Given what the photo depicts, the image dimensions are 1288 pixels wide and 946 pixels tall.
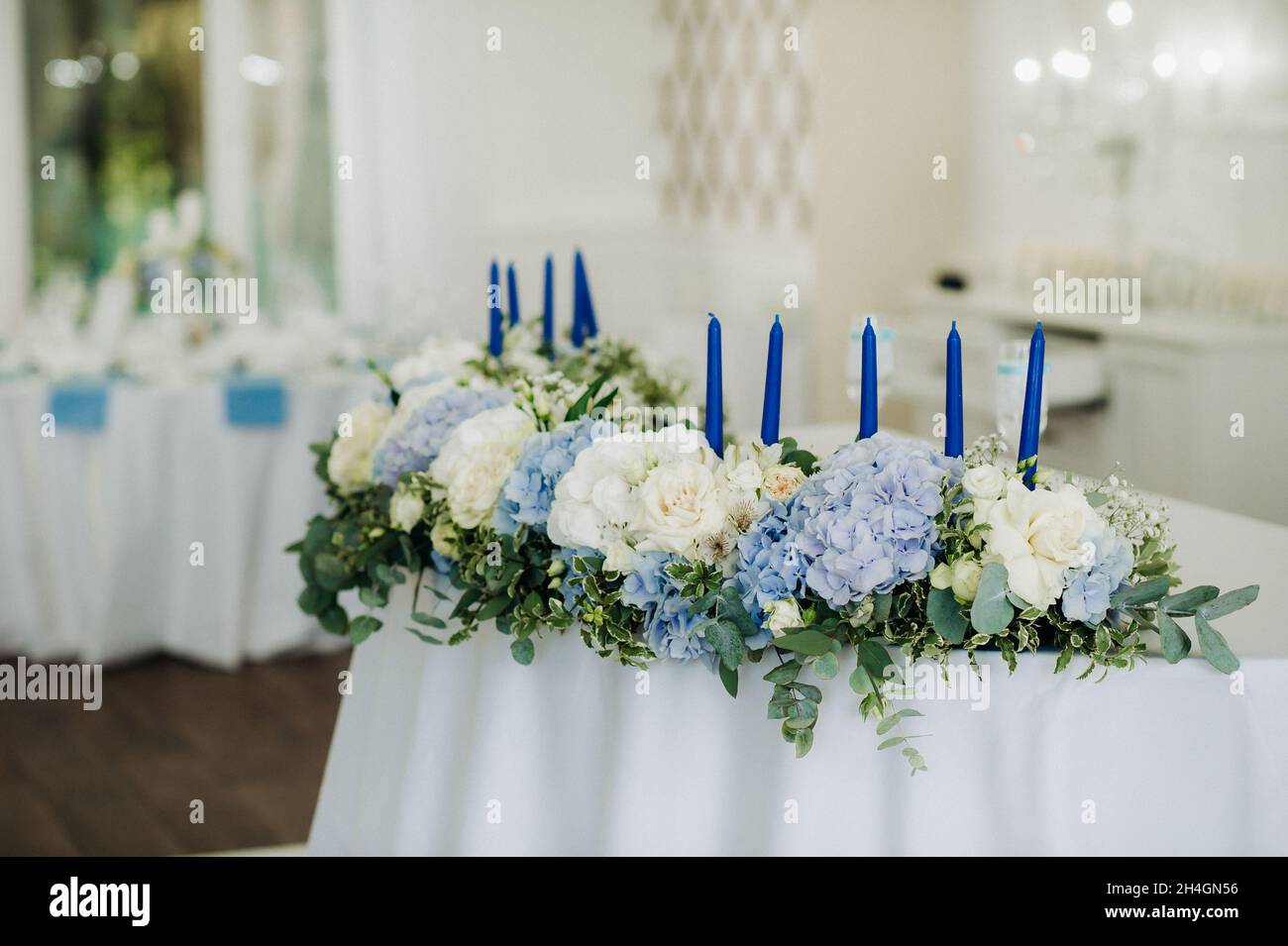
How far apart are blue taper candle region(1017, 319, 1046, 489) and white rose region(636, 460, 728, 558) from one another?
28 centimetres

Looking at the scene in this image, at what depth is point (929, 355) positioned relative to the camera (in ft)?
14.4

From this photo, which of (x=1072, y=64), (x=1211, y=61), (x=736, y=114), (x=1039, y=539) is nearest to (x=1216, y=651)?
(x=1039, y=539)

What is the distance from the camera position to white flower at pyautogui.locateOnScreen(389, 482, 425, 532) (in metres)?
1.54

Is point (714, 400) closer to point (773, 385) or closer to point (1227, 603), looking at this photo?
point (773, 385)

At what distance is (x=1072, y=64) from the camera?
4.23 metres

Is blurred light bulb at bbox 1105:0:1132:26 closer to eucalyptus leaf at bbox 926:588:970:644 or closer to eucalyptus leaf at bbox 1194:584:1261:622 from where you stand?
eucalyptus leaf at bbox 1194:584:1261:622

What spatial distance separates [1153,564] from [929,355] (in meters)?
3.22

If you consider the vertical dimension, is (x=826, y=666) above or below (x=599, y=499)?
below

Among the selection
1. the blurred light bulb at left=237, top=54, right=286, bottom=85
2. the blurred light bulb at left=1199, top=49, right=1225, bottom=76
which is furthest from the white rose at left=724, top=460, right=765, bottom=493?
the blurred light bulb at left=237, top=54, right=286, bottom=85

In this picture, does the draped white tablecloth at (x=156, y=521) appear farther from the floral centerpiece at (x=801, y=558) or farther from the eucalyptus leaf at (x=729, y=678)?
the eucalyptus leaf at (x=729, y=678)

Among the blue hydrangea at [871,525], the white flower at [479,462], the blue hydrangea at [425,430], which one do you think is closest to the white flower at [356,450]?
the blue hydrangea at [425,430]

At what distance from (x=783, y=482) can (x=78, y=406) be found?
2.66 metres
